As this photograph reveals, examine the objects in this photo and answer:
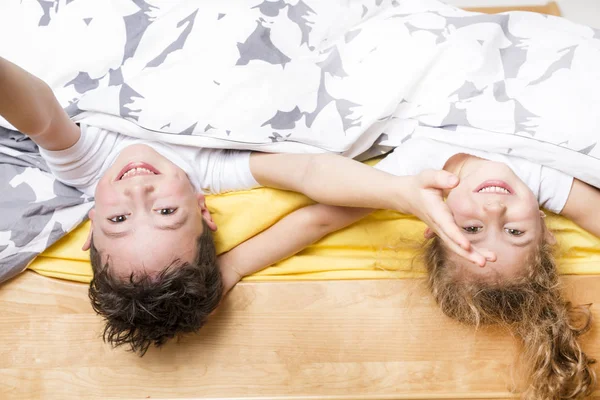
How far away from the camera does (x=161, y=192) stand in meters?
1.06

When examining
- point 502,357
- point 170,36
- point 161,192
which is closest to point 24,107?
point 161,192

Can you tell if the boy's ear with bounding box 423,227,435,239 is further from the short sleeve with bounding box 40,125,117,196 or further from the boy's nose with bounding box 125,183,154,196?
the short sleeve with bounding box 40,125,117,196

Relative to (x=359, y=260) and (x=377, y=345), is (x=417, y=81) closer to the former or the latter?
(x=359, y=260)

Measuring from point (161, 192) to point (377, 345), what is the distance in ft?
1.55

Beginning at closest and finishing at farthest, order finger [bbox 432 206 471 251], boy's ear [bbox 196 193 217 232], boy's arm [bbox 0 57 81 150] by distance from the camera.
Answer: finger [bbox 432 206 471 251] < boy's arm [bbox 0 57 81 150] < boy's ear [bbox 196 193 217 232]

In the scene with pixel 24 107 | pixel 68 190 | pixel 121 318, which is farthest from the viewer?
pixel 68 190

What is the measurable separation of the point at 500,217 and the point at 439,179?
22 centimetres

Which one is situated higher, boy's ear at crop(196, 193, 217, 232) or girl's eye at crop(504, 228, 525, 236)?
girl's eye at crop(504, 228, 525, 236)

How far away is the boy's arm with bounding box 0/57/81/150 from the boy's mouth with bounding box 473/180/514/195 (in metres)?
0.69

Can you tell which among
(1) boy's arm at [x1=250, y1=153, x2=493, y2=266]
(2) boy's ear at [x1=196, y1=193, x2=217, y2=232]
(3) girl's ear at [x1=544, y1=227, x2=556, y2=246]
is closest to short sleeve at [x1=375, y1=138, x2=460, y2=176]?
(1) boy's arm at [x1=250, y1=153, x2=493, y2=266]

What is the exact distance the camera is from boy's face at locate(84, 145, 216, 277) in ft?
3.39

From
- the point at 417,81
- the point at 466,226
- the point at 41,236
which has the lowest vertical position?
the point at 41,236

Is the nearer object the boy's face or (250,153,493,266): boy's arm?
(250,153,493,266): boy's arm

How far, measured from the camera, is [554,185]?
43.9 inches
